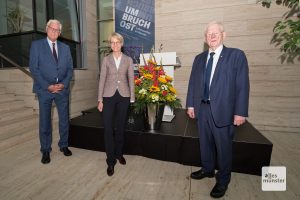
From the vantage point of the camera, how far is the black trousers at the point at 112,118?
2.24 m

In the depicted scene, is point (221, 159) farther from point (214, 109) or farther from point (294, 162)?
point (294, 162)

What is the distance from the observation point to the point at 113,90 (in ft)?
7.27

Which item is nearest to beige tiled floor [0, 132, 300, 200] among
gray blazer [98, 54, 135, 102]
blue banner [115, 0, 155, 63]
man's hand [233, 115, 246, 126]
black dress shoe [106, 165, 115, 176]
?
black dress shoe [106, 165, 115, 176]

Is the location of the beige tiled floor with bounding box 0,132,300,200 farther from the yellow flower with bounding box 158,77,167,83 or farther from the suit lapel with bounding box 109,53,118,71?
the suit lapel with bounding box 109,53,118,71

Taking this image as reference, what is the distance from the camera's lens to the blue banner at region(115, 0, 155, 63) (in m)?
4.93

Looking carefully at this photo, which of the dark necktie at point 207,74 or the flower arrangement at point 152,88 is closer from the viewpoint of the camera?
the dark necktie at point 207,74

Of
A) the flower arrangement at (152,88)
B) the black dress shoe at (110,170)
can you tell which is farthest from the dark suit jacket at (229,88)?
the black dress shoe at (110,170)

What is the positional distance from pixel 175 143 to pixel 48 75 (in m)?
1.86

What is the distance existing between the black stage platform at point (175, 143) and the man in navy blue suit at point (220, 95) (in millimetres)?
507

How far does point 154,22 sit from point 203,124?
3.64 metres

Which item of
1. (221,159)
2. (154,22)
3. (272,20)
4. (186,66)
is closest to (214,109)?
(221,159)

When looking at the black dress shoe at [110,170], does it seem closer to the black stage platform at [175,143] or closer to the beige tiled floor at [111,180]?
the beige tiled floor at [111,180]

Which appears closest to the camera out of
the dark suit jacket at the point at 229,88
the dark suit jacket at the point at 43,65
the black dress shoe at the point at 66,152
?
the dark suit jacket at the point at 229,88

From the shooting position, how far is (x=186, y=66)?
15.6 feet
